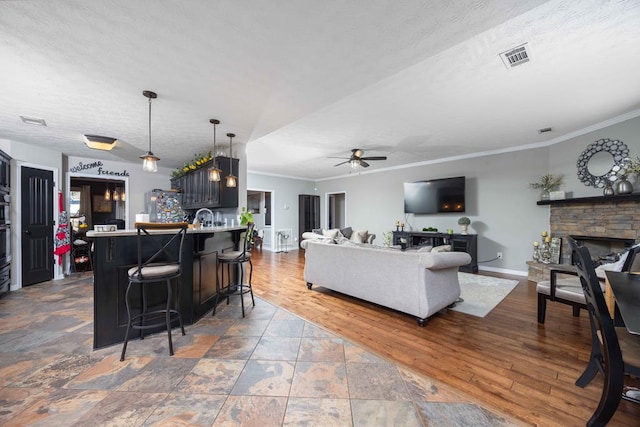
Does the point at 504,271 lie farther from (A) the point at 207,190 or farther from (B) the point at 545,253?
(A) the point at 207,190

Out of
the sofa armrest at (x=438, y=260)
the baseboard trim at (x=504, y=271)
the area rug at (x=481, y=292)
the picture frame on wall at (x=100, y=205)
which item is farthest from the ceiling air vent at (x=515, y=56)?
the picture frame on wall at (x=100, y=205)

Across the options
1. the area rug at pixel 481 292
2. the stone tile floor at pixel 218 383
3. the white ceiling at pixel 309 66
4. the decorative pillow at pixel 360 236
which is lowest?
the area rug at pixel 481 292

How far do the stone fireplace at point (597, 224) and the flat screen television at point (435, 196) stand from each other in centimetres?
151

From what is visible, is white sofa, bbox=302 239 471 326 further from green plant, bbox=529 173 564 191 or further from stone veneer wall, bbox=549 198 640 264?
green plant, bbox=529 173 564 191

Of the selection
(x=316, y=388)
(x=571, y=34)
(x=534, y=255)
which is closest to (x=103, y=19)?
(x=316, y=388)

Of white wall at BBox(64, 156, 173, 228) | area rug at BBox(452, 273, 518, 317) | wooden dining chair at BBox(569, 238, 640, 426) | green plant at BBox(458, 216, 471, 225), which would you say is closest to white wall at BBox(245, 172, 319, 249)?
white wall at BBox(64, 156, 173, 228)

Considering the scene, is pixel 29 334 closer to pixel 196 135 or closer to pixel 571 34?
pixel 196 135

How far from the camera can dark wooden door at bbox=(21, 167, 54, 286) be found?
4305mm

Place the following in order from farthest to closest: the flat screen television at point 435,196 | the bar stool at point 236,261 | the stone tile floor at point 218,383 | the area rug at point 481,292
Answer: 1. the flat screen television at point 435,196
2. the area rug at point 481,292
3. the bar stool at point 236,261
4. the stone tile floor at point 218,383

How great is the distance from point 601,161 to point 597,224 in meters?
1.01

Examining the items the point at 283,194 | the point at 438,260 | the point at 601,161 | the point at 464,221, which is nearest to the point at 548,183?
the point at 601,161

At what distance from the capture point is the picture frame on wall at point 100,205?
7613mm

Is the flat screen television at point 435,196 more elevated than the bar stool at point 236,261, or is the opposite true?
the flat screen television at point 435,196

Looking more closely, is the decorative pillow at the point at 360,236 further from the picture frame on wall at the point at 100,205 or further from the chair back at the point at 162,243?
the picture frame on wall at the point at 100,205
